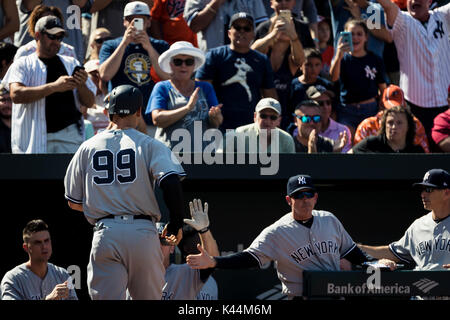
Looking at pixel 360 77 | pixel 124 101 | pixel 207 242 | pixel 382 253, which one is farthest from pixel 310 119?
pixel 124 101

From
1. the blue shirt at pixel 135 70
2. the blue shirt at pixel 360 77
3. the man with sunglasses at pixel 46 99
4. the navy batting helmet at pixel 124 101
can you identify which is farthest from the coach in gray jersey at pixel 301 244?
the blue shirt at pixel 360 77

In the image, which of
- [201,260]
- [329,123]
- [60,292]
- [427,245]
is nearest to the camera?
[201,260]

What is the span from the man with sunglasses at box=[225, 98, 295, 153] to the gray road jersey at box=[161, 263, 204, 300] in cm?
129

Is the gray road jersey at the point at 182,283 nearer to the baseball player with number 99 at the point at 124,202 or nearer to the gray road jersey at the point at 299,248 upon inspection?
the gray road jersey at the point at 299,248

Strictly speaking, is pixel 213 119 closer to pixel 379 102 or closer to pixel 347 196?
pixel 347 196

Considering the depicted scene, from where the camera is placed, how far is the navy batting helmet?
19.2ft

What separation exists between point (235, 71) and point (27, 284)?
2.73 metres

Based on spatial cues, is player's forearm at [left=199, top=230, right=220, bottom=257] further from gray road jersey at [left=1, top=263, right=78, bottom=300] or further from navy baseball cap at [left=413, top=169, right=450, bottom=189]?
navy baseball cap at [left=413, top=169, right=450, bottom=189]

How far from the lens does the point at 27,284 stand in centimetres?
704

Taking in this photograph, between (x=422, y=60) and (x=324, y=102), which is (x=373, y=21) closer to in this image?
(x=422, y=60)

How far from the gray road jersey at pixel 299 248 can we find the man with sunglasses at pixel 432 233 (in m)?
0.49

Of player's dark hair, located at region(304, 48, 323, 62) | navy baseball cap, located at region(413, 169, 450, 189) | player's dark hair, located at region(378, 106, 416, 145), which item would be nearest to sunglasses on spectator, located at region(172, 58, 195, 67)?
player's dark hair, located at region(304, 48, 323, 62)
